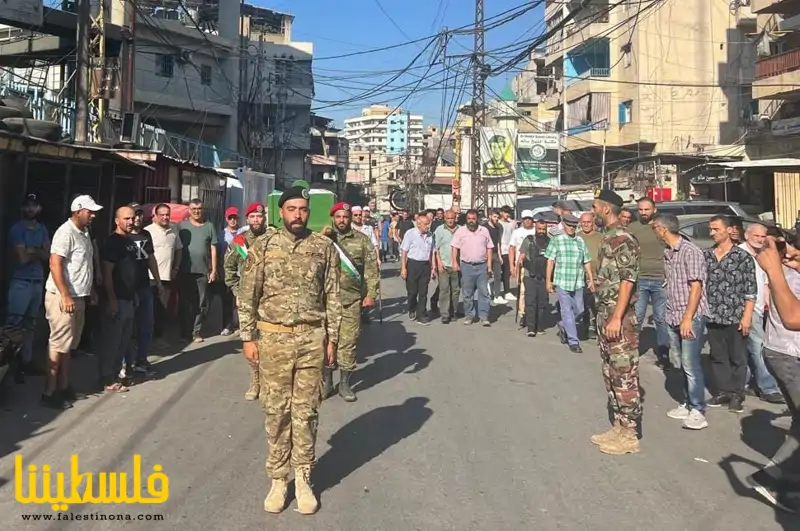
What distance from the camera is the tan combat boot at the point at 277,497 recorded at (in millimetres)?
3909

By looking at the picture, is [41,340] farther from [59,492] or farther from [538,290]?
[538,290]

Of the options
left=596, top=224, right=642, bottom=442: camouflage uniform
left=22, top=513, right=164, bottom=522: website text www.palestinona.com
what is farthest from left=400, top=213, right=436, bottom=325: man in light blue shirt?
left=22, top=513, right=164, bottom=522: website text www.palestinona.com

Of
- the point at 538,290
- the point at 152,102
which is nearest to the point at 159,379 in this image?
the point at 538,290

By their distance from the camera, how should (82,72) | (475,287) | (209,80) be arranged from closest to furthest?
(475,287) < (82,72) < (209,80)

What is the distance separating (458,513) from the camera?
13.0 feet

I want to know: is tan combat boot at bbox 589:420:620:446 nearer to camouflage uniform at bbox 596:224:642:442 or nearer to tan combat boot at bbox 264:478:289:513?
camouflage uniform at bbox 596:224:642:442

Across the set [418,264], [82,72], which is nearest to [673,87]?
[418,264]

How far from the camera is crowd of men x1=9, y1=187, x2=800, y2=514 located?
4.00 metres

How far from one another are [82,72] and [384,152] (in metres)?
115

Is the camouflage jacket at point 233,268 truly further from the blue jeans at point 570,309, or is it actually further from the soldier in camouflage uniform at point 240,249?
the blue jeans at point 570,309

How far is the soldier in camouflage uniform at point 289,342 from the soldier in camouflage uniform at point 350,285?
6.85ft

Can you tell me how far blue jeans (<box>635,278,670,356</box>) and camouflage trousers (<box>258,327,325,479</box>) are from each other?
511 centimetres

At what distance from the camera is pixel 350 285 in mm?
6578

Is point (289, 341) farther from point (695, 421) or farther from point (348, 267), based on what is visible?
point (695, 421)
